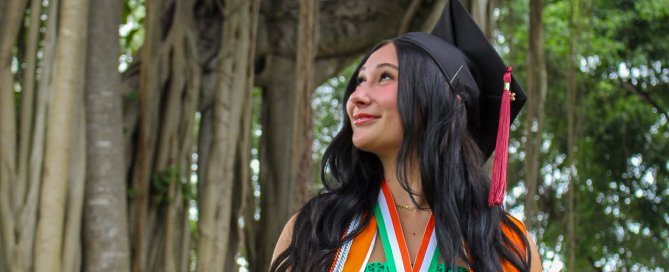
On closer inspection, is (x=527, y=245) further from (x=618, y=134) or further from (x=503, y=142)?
(x=618, y=134)

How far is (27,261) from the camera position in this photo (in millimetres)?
2221

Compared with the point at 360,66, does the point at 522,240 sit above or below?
below

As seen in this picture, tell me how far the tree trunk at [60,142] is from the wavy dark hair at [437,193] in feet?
3.80

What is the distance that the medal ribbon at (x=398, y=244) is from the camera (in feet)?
4.16

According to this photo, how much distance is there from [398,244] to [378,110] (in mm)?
241

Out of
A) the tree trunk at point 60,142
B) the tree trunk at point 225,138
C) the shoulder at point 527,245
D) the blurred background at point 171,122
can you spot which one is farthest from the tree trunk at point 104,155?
the shoulder at point 527,245

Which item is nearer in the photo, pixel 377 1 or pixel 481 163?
pixel 481 163

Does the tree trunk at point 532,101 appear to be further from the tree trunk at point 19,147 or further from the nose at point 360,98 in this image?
the tree trunk at point 19,147

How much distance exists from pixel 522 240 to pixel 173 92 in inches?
75.7

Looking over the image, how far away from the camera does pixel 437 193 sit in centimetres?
133

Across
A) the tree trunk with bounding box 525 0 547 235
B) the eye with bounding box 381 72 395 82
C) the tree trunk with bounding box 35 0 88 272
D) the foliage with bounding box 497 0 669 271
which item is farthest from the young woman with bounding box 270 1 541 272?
the foliage with bounding box 497 0 669 271

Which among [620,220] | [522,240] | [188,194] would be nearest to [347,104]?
[522,240]

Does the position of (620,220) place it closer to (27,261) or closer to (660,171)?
(660,171)

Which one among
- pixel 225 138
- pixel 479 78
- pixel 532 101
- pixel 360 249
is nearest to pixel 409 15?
pixel 532 101
